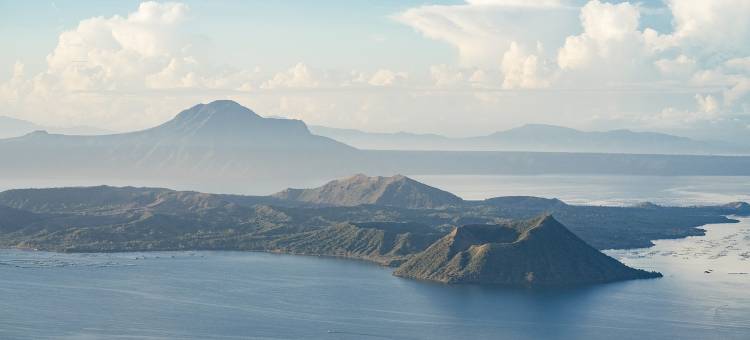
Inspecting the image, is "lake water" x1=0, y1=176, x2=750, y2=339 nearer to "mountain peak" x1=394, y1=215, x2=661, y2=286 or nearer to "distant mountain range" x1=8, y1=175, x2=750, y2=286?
"mountain peak" x1=394, y1=215, x2=661, y2=286

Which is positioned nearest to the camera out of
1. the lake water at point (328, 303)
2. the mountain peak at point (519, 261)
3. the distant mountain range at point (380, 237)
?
the lake water at point (328, 303)

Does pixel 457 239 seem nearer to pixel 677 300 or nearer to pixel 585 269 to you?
pixel 585 269

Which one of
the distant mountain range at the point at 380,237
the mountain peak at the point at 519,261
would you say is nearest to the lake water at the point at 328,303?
the mountain peak at the point at 519,261

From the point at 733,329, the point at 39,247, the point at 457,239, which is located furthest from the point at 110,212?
the point at 733,329

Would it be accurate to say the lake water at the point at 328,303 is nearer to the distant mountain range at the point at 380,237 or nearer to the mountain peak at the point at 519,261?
the mountain peak at the point at 519,261

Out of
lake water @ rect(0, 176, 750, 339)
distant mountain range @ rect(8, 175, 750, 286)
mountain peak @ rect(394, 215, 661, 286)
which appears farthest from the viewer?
distant mountain range @ rect(8, 175, 750, 286)

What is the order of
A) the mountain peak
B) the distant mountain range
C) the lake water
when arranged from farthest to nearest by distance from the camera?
the distant mountain range < the mountain peak < the lake water

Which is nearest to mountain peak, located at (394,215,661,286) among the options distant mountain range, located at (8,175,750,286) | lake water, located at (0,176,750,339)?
distant mountain range, located at (8,175,750,286)

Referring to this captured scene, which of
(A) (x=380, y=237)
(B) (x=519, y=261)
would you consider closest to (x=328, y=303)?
(B) (x=519, y=261)
